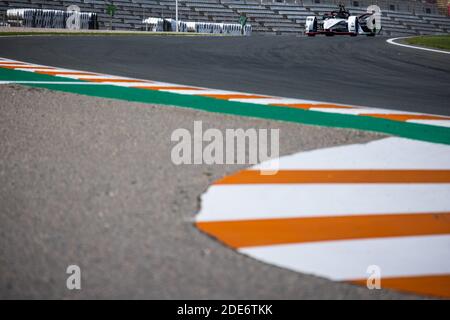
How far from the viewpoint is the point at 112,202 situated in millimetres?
3176

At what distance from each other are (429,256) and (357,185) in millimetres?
1003

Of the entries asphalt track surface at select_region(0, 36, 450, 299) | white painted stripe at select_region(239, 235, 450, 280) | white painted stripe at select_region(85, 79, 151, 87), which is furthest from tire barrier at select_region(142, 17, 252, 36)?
white painted stripe at select_region(239, 235, 450, 280)

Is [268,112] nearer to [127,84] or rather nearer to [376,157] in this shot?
[376,157]

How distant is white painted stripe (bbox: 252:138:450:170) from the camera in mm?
4172

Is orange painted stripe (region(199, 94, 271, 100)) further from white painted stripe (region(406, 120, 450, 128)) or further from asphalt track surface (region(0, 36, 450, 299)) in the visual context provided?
white painted stripe (region(406, 120, 450, 128))

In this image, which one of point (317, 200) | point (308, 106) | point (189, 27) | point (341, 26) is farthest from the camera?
point (189, 27)

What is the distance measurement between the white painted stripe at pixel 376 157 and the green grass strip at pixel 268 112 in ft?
1.31

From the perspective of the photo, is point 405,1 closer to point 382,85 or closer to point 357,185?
point 382,85

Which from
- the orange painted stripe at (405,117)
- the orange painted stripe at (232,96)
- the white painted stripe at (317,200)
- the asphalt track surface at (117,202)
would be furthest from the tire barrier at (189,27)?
the white painted stripe at (317,200)

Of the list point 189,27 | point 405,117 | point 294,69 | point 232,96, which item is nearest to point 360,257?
point 405,117

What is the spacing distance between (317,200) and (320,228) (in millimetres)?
450

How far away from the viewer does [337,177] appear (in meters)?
3.89

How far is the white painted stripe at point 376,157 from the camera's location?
4172mm

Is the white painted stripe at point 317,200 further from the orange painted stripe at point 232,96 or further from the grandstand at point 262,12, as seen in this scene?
the grandstand at point 262,12
